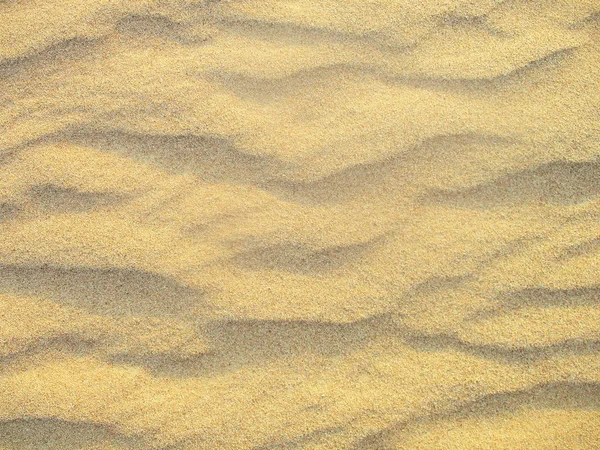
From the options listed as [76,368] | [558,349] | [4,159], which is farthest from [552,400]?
[4,159]

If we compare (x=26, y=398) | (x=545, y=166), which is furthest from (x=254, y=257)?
(x=545, y=166)

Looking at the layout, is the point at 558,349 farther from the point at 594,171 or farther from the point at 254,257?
the point at 254,257

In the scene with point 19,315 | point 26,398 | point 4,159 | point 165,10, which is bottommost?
point 26,398

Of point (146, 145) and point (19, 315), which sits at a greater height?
point (146, 145)

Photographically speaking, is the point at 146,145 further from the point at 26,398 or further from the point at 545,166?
the point at 545,166

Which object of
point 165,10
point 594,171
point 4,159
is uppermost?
point 165,10

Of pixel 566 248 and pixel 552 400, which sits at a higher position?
pixel 566 248
